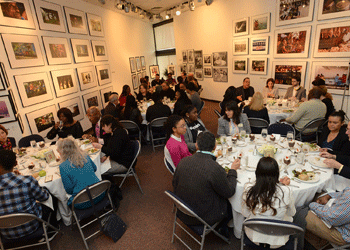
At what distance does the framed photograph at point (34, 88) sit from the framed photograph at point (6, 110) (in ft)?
1.81

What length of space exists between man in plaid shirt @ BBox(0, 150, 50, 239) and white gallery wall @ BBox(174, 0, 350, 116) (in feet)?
26.2

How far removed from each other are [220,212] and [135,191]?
229 centimetres

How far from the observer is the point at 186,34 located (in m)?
11.0

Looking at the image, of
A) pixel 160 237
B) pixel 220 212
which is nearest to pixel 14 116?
pixel 160 237

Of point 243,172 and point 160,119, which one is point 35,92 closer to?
point 160,119

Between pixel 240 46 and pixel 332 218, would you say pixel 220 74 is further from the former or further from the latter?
pixel 332 218

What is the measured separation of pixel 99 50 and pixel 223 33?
5.68 m

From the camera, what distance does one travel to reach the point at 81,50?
286 inches

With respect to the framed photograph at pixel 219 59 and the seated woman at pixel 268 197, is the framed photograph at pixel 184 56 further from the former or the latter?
the seated woman at pixel 268 197

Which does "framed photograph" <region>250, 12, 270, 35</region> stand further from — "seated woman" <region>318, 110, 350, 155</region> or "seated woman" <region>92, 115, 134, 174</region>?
"seated woman" <region>92, 115, 134, 174</region>

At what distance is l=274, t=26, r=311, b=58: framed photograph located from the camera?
6.44 meters

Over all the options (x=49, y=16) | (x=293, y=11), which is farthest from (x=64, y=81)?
(x=293, y=11)

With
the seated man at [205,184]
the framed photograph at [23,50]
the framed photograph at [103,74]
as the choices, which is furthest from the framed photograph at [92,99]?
the seated man at [205,184]

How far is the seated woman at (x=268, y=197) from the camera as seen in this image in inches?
72.2
